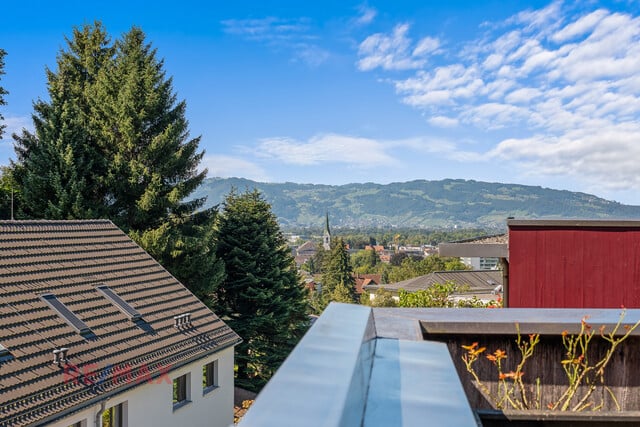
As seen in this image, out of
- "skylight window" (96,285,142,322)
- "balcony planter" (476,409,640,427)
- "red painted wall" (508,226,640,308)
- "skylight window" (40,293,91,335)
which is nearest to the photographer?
"balcony planter" (476,409,640,427)

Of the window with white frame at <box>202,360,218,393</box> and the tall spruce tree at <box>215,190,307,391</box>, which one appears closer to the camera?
the window with white frame at <box>202,360,218,393</box>

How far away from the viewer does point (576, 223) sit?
5.38 m

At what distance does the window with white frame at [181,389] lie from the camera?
369 inches

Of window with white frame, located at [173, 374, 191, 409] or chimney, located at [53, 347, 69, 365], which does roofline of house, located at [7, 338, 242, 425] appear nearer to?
window with white frame, located at [173, 374, 191, 409]

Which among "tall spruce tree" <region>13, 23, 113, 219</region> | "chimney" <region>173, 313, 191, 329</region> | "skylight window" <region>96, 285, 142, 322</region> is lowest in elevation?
"chimney" <region>173, 313, 191, 329</region>

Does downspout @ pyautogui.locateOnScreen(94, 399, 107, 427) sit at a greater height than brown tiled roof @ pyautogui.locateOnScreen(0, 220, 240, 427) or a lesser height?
lesser

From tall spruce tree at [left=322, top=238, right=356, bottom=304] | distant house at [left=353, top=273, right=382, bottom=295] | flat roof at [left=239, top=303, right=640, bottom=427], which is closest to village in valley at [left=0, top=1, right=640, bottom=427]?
flat roof at [left=239, top=303, right=640, bottom=427]

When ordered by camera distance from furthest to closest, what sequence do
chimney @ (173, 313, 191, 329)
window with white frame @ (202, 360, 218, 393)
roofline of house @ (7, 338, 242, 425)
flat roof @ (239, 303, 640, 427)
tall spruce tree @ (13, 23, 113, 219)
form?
tall spruce tree @ (13, 23, 113, 219) < window with white frame @ (202, 360, 218, 393) < chimney @ (173, 313, 191, 329) < roofline of house @ (7, 338, 242, 425) < flat roof @ (239, 303, 640, 427)

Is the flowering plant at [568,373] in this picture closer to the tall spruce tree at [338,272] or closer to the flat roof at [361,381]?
the flat roof at [361,381]

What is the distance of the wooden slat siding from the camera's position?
5.90ft

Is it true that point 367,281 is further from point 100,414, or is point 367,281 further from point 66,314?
point 100,414

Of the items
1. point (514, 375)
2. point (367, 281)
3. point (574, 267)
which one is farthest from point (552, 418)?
point (367, 281)

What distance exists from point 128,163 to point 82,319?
31.0ft

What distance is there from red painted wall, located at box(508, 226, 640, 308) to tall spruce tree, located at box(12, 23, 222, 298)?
12515mm
